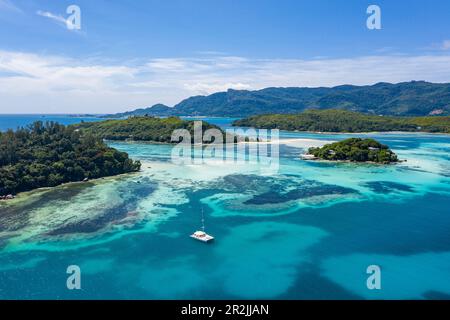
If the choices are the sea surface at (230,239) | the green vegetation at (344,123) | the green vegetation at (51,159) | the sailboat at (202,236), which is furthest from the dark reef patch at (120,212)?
the green vegetation at (344,123)

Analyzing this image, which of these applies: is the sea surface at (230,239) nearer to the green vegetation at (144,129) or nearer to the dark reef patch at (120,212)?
the dark reef patch at (120,212)

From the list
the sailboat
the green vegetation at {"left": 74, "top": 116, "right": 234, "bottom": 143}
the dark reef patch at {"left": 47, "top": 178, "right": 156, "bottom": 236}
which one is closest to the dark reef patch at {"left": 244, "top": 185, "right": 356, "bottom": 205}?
the sailboat

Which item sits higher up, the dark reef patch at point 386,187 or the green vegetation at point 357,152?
the green vegetation at point 357,152

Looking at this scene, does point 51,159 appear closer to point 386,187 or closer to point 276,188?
point 276,188

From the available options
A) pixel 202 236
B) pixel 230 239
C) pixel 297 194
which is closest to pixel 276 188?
pixel 297 194

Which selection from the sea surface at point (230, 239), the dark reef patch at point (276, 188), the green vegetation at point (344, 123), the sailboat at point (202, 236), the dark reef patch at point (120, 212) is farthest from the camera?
the green vegetation at point (344, 123)

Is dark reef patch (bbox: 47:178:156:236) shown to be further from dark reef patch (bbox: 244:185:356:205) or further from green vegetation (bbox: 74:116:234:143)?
green vegetation (bbox: 74:116:234:143)
